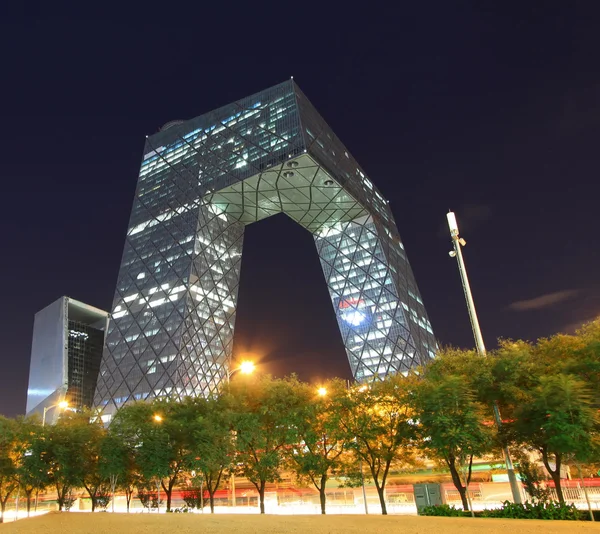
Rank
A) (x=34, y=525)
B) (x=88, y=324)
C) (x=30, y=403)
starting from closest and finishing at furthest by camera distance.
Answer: (x=34, y=525) < (x=30, y=403) < (x=88, y=324)

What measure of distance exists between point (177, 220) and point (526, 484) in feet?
234

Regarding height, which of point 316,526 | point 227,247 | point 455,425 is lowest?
point 316,526

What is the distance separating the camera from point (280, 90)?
83062mm

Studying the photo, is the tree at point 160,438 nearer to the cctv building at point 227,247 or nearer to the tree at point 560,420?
the tree at point 560,420

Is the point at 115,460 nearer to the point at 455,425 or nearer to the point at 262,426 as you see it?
the point at 262,426

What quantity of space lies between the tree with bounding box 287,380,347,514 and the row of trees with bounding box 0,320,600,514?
0.08m

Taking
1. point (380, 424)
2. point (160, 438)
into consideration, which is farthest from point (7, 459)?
point (380, 424)

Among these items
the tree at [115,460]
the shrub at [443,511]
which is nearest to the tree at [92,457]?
the tree at [115,460]

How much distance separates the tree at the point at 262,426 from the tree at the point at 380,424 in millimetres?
3901

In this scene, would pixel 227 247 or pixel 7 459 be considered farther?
pixel 227 247

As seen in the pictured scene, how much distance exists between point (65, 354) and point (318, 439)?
8628 cm

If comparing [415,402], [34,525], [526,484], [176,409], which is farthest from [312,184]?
[34,525]

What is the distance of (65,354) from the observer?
101 metres

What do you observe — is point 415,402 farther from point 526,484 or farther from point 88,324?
point 88,324
